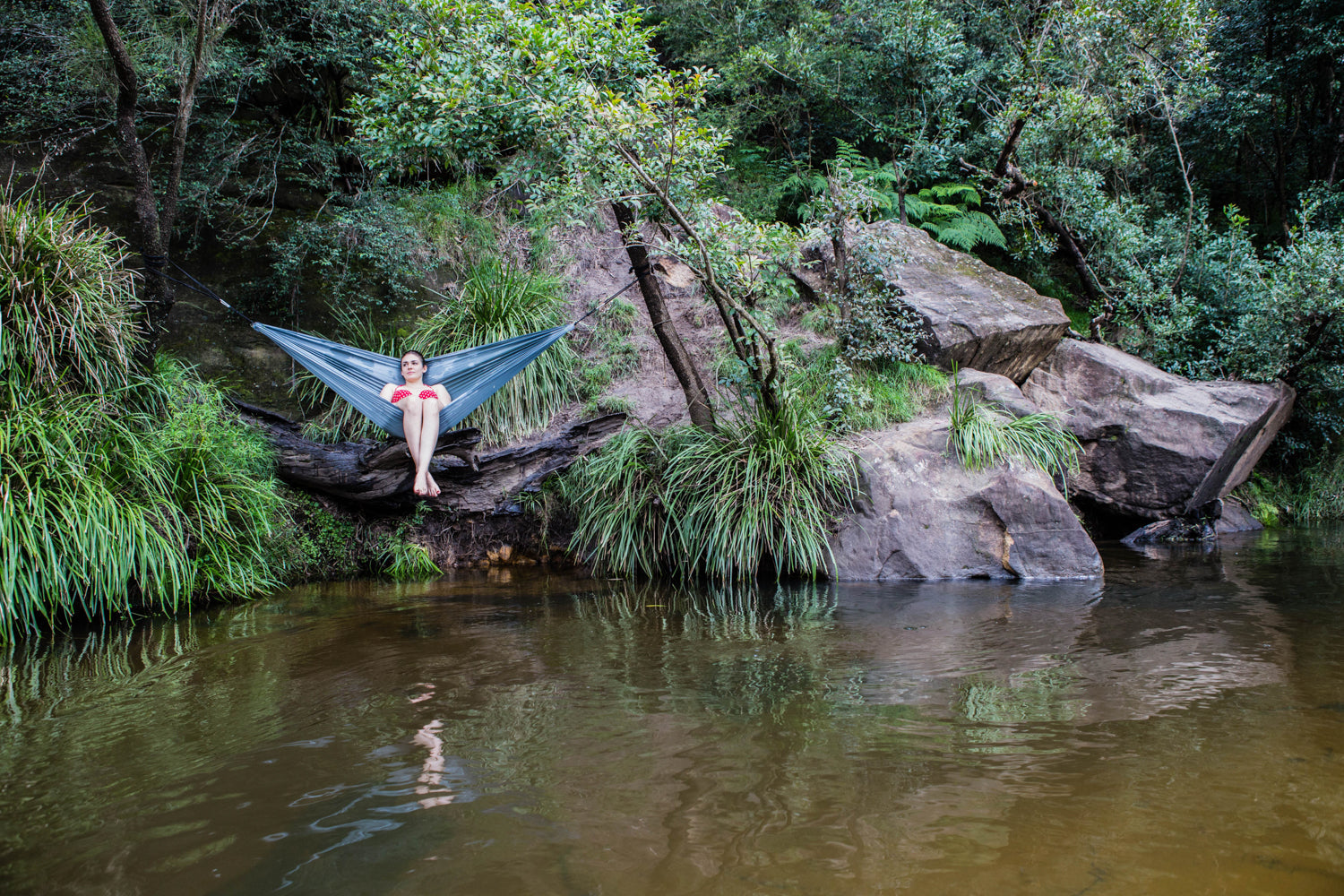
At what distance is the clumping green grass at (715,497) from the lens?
159 inches

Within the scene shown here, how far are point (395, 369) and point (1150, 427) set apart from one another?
5090 mm

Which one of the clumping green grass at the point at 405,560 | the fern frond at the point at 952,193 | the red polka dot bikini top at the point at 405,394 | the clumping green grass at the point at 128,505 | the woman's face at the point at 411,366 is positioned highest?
the fern frond at the point at 952,193

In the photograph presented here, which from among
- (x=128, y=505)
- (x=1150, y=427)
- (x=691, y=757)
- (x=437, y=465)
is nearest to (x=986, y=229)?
(x=1150, y=427)

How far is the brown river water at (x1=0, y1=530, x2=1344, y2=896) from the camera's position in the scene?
1186mm

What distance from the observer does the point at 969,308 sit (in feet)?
17.9

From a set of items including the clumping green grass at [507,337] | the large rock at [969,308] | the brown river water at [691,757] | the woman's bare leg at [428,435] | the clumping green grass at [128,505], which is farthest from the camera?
the large rock at [969,308]

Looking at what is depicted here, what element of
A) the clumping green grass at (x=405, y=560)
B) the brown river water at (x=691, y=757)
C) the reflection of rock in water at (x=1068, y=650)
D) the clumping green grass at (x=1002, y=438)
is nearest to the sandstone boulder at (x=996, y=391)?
the clumping green grass at (x=1002, y=438)

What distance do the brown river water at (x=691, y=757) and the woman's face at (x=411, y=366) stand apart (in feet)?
5.17

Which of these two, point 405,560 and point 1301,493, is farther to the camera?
point 1301,493

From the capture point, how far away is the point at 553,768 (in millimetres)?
1568

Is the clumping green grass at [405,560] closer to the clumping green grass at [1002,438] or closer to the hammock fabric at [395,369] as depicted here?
the hammock fabric at [395,369]

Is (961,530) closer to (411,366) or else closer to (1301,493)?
(411,366)

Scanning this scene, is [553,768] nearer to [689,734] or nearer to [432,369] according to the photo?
[689,734]

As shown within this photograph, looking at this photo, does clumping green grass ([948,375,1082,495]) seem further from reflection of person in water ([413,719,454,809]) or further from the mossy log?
reflection of person in water ([413,719,454,809])
